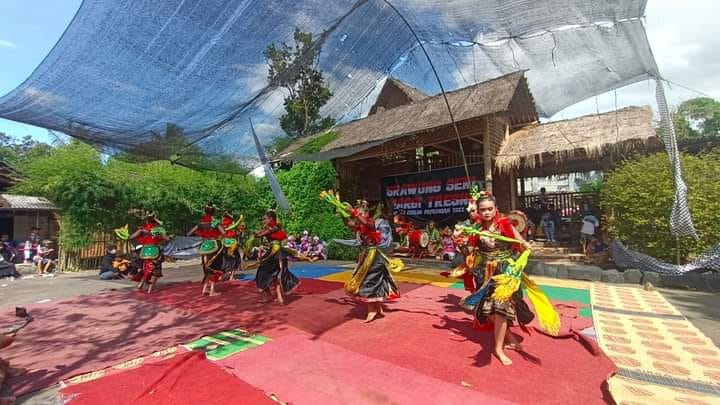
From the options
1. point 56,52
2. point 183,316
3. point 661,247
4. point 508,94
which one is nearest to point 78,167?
point 183,316

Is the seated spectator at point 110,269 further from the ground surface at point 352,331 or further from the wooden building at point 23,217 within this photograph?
the wooden building at point 23,217

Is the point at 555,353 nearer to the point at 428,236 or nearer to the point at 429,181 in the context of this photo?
the point at 428,236

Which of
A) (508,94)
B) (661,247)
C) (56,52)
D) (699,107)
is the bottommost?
(661,247)

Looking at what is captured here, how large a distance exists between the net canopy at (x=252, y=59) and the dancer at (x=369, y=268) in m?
1.65

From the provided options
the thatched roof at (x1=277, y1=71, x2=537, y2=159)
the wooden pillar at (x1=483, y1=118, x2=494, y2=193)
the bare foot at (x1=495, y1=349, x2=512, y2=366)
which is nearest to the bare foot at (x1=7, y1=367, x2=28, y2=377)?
the bare foot at (x1=495, y1=349, x2=512, y2=366)

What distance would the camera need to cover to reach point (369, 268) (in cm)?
488

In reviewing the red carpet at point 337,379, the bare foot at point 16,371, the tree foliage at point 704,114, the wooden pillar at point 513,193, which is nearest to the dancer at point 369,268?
the red carpet at point 337,379

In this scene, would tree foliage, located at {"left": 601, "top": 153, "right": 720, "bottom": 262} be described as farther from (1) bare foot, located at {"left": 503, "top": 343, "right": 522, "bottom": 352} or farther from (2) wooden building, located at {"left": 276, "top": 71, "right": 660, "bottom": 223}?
(1) bare foot, located at {"left": 503, "top": 343, "right": 522, "bottom": 352}

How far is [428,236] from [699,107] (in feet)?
121

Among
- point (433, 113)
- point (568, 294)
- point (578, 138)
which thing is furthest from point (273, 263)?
point (578, 138)

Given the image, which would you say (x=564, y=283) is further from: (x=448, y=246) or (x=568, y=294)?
(x=448, y=246)

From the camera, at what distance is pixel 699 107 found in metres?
32.7

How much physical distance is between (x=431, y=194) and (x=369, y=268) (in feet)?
26.4

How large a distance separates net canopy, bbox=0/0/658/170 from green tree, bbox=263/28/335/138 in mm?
111
